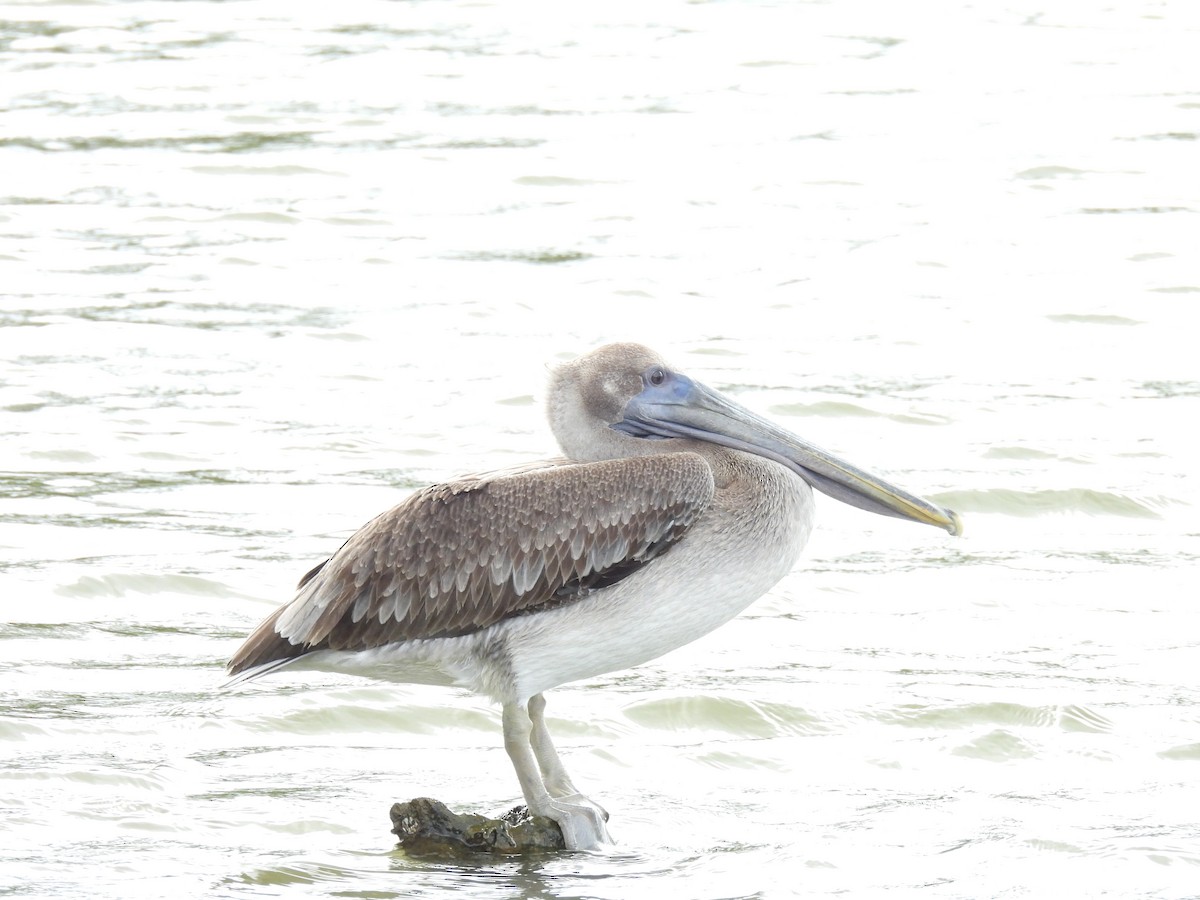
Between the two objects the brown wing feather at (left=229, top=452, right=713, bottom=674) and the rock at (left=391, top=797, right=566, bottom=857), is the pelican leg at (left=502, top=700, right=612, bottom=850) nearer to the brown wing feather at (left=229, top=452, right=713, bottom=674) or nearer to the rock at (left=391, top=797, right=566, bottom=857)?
the rock at (left=391, top=797, right=566, bottom=857)

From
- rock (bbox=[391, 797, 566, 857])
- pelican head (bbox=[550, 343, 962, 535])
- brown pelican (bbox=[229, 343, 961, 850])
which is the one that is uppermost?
pelican head (bbox=[550, 343, 962, 535])

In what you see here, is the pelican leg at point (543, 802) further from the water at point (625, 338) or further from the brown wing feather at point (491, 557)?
the brown wing feather at point (491, 557)

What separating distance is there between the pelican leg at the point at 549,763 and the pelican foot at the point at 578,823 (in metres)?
0.07

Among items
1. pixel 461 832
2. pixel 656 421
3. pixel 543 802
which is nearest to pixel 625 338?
pixel 656 421

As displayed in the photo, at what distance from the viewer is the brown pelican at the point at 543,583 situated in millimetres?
5711

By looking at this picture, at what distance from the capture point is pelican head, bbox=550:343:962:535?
6.12m

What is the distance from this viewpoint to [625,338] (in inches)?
411

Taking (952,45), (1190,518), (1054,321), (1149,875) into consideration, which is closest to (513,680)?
(1149,875)

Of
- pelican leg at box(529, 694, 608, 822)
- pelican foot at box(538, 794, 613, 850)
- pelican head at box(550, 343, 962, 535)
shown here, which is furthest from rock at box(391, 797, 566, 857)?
pelican head at box(550, 343, 962, 535)

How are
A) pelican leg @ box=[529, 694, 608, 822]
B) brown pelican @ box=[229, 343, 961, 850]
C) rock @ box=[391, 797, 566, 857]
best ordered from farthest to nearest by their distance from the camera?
1. pelican leg @ box=[529, 694, 608, 822]
2. brown pelican @ box=[229, 343, 961, 850]
3. rock @ box=[391, 797, 566, 857]

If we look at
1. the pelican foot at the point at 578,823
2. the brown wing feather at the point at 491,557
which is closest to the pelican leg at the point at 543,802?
the pelican foot at the point at 578,823

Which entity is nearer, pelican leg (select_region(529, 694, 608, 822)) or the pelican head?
pelican leg (select_region(529, 694, 608, 822))

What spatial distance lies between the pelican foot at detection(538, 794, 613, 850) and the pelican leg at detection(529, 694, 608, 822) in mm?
69

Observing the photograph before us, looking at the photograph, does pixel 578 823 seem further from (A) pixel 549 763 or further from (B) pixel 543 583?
(B) pixel 543 583
